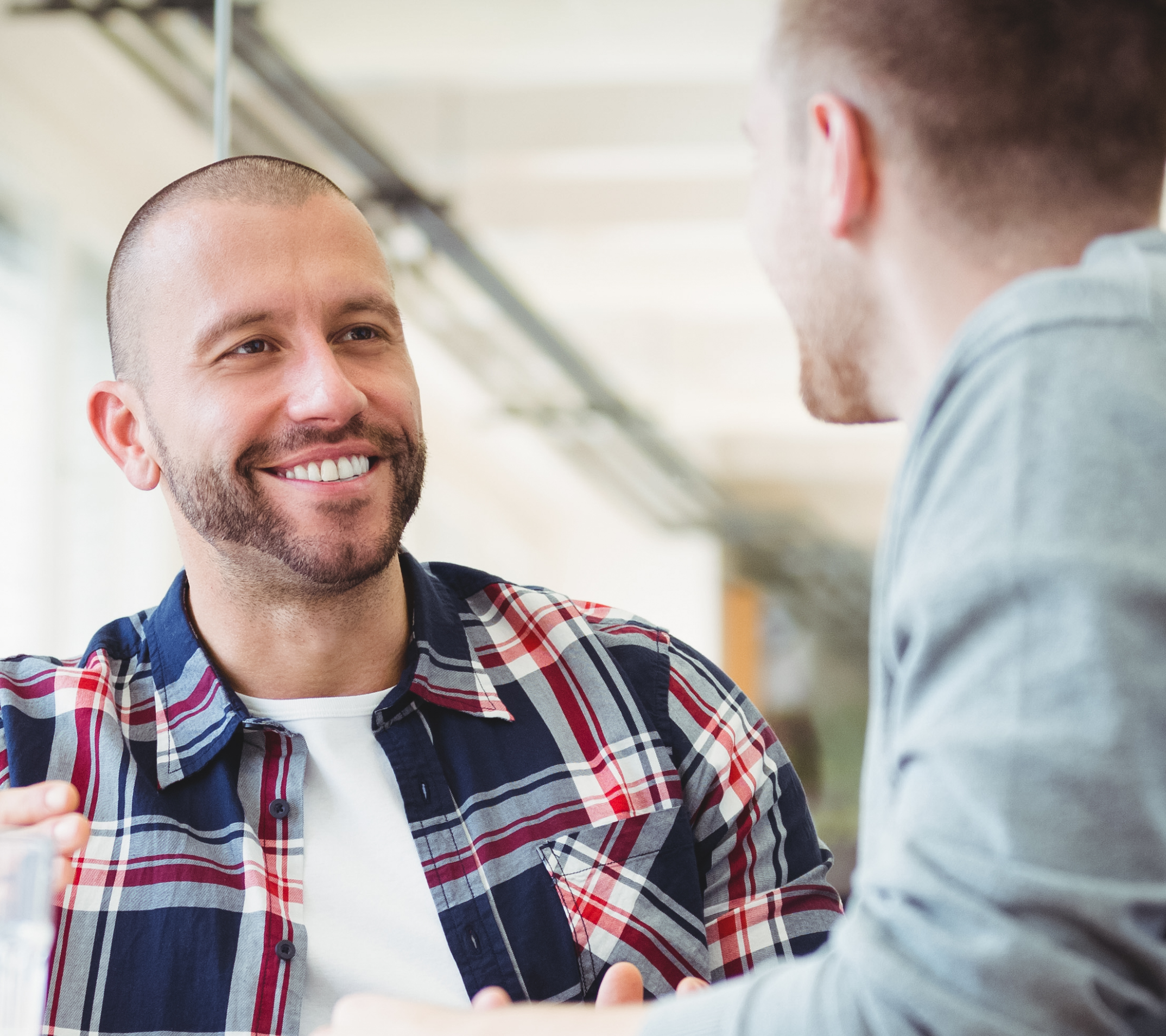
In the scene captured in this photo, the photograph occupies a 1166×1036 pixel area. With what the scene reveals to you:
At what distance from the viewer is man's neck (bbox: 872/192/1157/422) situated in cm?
63

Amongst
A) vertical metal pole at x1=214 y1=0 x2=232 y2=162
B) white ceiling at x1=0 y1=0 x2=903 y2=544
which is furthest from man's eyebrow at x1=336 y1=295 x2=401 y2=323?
white ceiling at x1=0 y1=0 x2=903 y2=544

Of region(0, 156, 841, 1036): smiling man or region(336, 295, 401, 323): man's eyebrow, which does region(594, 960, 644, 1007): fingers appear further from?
region(336, 295, 401, 323): man's eyebrow

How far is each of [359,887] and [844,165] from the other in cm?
75

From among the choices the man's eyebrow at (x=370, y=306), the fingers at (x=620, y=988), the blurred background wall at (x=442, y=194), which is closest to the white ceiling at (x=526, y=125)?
the blurred background wall at (x=442, y=194)

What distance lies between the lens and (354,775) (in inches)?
→ 46.9

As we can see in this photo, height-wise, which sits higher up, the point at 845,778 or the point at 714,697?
the point at 714,697

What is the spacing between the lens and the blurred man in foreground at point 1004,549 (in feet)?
1.60

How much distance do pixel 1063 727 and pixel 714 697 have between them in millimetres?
832

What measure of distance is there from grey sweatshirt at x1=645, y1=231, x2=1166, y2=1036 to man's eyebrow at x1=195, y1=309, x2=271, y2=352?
876mm

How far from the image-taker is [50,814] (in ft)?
2.75

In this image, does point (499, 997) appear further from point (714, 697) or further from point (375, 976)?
point (714, 697)

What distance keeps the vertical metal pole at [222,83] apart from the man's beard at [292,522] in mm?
353

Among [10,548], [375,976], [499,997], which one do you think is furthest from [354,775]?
[10,548]

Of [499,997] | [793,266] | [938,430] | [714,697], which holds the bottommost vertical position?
[499,997]
